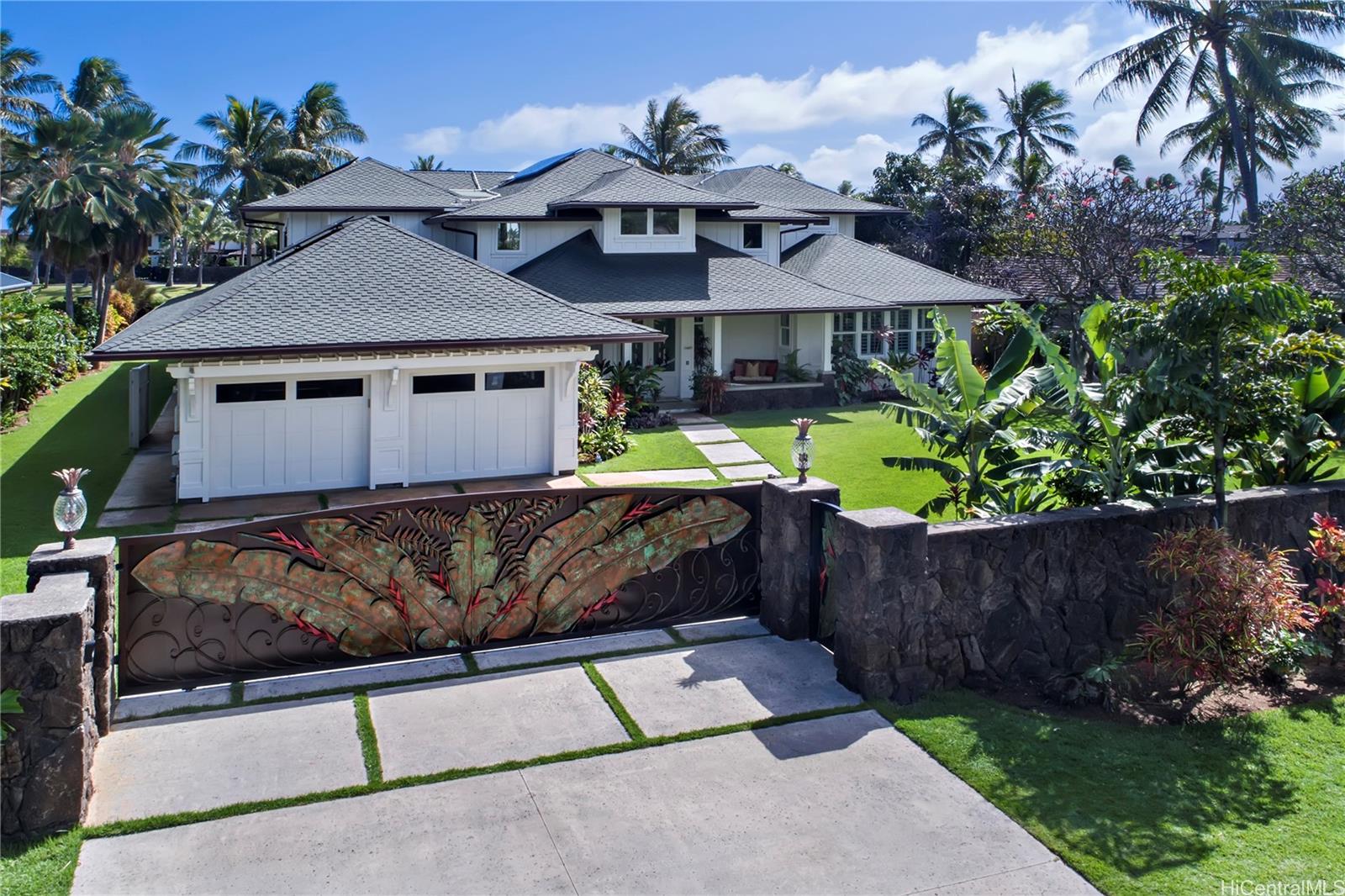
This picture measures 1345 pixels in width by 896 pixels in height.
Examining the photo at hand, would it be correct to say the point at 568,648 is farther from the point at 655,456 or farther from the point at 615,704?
the point at 655,456

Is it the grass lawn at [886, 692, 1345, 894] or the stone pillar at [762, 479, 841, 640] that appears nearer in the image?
the grass lawn at [886, 692, 1345, 894]

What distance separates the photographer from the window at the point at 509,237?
27.9 m

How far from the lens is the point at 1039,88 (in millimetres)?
51000

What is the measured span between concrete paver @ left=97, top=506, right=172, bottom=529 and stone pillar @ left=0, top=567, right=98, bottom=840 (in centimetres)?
981

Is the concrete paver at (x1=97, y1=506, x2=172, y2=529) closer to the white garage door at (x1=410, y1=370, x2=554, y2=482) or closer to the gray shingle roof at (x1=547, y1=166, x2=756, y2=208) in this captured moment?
the white garage door at (x1=410, y1=370, x2=554, y2=482)

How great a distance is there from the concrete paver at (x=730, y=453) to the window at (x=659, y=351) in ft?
19.1

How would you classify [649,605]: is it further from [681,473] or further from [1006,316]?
[681,473]

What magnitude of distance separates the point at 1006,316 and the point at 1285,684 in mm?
5893

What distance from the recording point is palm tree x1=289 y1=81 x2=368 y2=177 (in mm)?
56438

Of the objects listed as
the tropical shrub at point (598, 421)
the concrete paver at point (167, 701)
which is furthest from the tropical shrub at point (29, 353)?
the concrete paver at point (167, 701)

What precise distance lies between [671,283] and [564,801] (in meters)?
21.4

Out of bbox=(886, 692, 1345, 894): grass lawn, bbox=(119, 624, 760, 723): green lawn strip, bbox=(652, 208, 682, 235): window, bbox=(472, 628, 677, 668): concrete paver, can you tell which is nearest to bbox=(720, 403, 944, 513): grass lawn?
bbox=(472, 628, 677, 668): concrete paver

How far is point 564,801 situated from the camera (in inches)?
249

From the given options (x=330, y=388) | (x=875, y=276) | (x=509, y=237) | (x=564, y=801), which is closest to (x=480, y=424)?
(x=330, y=388)
